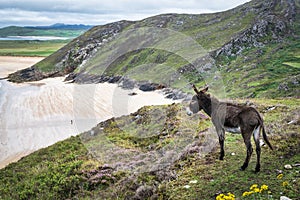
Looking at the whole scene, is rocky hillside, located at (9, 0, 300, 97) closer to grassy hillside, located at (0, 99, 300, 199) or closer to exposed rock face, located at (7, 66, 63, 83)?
exposed rock face, located at (7, 66, 63, 83)

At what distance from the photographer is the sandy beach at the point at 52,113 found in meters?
32.6

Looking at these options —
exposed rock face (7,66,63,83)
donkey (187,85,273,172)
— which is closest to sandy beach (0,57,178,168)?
donkey (187,85,273,172)

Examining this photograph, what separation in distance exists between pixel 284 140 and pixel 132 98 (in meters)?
40.8

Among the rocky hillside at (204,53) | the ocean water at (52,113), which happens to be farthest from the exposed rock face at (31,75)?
the ocean water at (52,113)

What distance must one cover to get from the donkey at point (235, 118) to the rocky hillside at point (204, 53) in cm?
2278

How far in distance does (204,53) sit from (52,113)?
39330 mm

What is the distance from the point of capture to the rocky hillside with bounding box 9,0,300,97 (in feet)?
144

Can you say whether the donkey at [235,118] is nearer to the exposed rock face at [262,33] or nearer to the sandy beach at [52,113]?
the sandy beach at [52,113]

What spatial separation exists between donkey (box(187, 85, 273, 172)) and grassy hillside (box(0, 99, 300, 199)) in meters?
0.92

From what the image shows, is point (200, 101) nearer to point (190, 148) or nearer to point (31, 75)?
point (190, 148)

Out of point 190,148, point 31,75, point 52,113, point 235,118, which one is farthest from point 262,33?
point 31,75

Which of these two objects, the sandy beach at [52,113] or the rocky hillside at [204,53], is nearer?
the sandy beach at [52,113]

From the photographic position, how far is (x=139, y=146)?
1961 cm

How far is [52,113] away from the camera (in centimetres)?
4581
